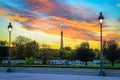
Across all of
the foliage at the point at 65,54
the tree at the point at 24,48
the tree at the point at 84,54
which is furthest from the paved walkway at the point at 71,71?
the foliage at the point at 65,54

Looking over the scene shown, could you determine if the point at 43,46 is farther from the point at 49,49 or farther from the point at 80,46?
the point at 80,46

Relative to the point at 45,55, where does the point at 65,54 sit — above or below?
above

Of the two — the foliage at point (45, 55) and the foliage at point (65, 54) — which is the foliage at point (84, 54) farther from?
the foliage at point (65, 54)

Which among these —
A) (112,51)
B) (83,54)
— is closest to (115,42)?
(112,51)

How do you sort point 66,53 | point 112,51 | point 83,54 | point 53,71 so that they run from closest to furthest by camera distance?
point 53,71
point 112,51
point 83,54
point 66,53

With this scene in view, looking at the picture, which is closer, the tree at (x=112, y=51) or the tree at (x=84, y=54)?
the tree at (x=112, y=51)

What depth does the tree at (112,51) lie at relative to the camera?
71062 mm

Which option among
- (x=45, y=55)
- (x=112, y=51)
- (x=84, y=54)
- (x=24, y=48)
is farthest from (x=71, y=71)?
(x=24, y=48)

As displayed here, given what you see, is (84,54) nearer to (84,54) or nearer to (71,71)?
(84,54)

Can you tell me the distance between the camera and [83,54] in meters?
82.9

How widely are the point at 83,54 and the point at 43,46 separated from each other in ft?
44.3

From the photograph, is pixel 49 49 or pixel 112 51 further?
pixel 49 49

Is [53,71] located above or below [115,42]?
below

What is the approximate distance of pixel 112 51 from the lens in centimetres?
7181
